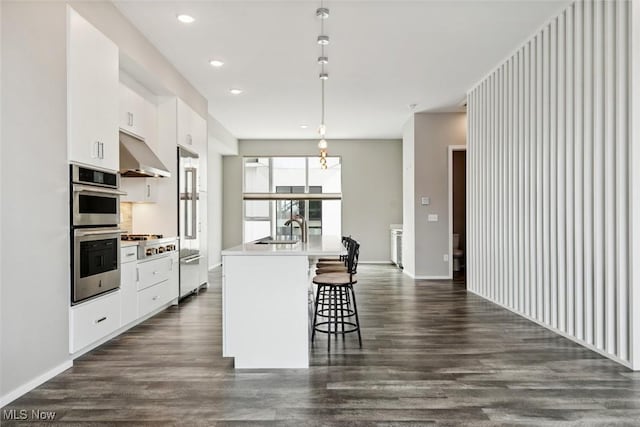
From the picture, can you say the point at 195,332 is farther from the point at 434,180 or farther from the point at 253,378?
the point at 434,180

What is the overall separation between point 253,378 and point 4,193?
1862 mm

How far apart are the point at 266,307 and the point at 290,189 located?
7231 mm

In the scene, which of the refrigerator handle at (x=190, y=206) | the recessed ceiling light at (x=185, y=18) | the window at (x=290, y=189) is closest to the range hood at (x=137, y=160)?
the refrigerator handle at (x=190, y=206)

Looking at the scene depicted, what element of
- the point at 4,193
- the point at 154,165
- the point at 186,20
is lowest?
the point at 4,193

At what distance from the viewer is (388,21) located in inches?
155

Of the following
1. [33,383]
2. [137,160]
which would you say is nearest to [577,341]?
[33,383]

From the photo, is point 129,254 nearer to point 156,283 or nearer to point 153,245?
point 153,245

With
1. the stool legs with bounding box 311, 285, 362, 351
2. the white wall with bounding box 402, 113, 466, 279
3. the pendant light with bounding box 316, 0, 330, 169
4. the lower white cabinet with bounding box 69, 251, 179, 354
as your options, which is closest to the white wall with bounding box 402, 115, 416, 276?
the white wall with bounding box 402, 113, 466, 279

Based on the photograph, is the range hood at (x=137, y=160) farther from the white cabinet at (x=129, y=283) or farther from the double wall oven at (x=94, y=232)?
the white cabinet at (x=129, y=283)

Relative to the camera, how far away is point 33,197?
2.66 metres

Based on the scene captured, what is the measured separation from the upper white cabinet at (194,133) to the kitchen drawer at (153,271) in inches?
61.5

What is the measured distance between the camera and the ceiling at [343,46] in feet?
12.2

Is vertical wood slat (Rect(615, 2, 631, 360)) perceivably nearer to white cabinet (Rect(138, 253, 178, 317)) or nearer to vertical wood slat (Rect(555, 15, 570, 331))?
vertical wood slat (Rect(555, 15, 570, 331))

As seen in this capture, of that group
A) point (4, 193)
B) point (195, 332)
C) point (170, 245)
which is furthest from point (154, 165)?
point (4, 193)
